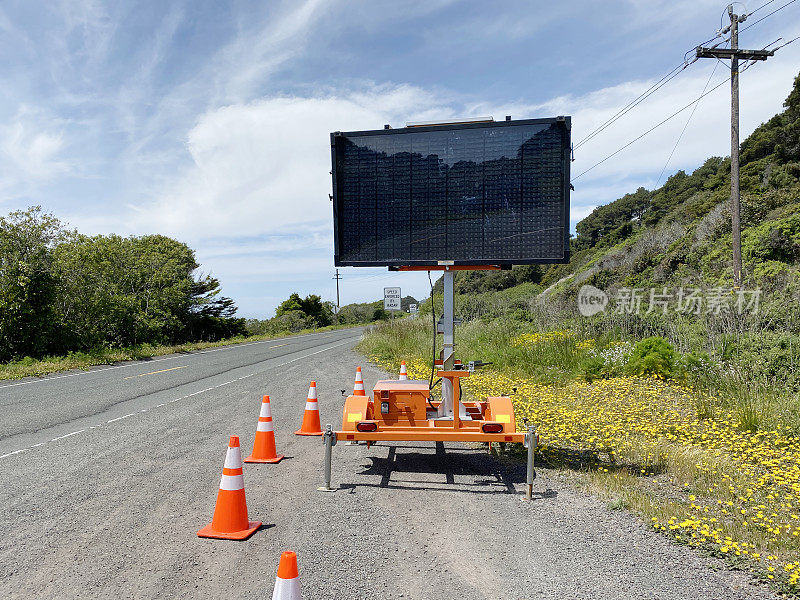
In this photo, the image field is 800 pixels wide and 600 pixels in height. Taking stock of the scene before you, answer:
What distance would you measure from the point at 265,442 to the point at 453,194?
12.0 feet

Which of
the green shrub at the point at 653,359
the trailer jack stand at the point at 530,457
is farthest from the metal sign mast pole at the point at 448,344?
the green shrub at the point at 653,359

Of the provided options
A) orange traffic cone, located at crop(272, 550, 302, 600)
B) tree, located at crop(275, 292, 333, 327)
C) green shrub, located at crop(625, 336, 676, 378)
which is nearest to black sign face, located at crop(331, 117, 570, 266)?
orange traffic cone, located at crop(272, 550, 302, 600)

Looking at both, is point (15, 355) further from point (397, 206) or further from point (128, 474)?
point (397, 206)

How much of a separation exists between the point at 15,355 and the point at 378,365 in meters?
12.5

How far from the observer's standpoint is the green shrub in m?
9.68

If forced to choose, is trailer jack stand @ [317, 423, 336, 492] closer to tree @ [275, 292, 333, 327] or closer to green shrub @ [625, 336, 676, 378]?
green shrub @ [625, 336, 676, 378]

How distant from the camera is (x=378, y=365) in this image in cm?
1769

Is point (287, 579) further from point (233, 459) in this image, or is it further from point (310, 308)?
point (310, 308)

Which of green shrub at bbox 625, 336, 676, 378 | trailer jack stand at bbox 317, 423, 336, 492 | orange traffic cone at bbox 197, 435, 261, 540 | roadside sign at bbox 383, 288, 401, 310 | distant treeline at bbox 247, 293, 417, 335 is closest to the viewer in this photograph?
orange traffic cone at bbox 197, 435, 261, 540

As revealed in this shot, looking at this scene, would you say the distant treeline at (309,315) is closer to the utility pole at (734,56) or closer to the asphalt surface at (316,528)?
the utility pole at (734,56)

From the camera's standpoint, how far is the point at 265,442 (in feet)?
21.5

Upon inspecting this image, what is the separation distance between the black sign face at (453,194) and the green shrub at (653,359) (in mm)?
5054

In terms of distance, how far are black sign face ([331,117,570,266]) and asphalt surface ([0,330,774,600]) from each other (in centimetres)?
247

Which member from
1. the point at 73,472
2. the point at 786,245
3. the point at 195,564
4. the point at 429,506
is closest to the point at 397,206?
the point at 429,506
